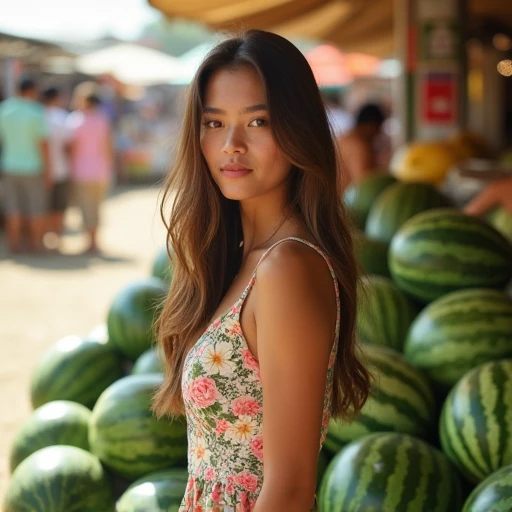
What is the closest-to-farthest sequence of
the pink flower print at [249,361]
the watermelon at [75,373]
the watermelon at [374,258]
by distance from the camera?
the pink flower print at [249,361] < the watermelon at [75,373] < the watermelon at [374,258]

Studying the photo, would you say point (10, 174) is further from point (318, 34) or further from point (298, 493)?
point (298, 493)

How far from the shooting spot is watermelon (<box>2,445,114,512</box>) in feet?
9.91

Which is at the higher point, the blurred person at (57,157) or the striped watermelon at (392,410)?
the blurred person at (57,157)

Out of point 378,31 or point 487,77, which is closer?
point 378,31

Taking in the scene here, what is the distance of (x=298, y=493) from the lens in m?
1.64

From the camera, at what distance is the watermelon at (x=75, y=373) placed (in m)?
3.84

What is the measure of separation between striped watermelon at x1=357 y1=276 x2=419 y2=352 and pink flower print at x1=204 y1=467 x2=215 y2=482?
168 centimetres

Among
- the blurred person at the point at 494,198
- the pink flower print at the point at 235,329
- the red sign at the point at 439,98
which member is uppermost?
the red sign at the point at 439,98

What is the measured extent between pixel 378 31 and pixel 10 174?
739 cm

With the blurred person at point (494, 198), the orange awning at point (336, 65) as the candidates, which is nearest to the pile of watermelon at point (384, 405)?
the blurred person at point (494, 198)

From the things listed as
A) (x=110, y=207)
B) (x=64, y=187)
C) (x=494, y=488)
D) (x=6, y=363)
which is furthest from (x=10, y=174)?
(x=494, y=488)

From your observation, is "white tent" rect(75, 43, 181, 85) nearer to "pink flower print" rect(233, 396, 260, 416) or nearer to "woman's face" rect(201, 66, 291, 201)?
"woman's face" rect(201, 66, 291, 201)

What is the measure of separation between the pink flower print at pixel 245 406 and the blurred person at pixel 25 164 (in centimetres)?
963

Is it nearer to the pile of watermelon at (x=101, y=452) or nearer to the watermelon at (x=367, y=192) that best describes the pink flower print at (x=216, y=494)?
the pile of watermelon at (x=101, y=452)
